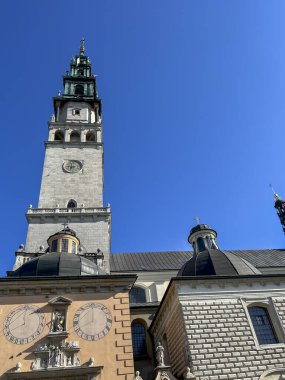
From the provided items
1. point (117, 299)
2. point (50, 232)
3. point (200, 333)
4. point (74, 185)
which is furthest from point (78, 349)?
point (74, 185)

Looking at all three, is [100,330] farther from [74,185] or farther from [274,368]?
[74,185]

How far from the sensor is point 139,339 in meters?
20.6

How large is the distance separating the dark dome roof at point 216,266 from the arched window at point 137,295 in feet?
19.1

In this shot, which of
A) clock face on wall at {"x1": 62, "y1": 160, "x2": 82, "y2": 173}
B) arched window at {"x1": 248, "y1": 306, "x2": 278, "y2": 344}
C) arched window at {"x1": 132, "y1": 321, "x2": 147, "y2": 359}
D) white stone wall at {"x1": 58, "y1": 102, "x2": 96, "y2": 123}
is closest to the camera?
arched window at {"x1": 248, "y1": 306, "x2": 278, "y2": 344}

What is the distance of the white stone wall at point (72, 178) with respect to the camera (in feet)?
90.4

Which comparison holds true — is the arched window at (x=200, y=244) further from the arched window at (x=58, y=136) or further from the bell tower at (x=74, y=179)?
the arched window at (x=58, y=136)

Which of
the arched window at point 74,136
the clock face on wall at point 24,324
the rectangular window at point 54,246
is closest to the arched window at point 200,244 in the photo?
the rectangular window at point 54,246

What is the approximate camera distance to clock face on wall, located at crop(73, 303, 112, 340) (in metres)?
13.2

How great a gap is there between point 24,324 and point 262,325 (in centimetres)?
1022

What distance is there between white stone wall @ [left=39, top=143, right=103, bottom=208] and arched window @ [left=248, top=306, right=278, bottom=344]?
1518 centimetres

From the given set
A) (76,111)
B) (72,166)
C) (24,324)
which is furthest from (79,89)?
(24,324)

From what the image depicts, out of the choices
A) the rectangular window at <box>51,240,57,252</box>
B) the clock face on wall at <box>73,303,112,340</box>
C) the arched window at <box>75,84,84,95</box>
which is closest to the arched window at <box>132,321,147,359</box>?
the rectangular window at <box>51,240,57,252</box>

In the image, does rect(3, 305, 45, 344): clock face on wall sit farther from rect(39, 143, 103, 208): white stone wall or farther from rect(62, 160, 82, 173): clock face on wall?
rect(62, 160, 82, 173): clock face on wall

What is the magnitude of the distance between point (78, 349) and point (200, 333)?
512cm
